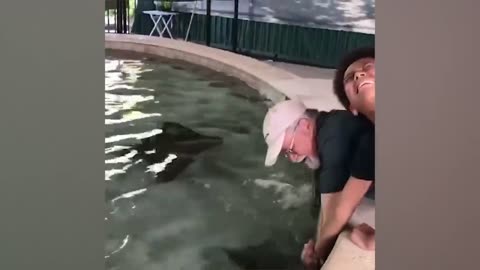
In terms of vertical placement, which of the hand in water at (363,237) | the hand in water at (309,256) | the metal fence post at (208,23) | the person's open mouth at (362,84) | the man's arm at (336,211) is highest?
the metal fence post at (208,23)

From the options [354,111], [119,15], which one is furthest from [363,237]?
[119,15]

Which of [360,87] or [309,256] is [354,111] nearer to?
[360,87]

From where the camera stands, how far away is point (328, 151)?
1850 millimetres

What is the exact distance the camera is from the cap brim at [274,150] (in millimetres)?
1832

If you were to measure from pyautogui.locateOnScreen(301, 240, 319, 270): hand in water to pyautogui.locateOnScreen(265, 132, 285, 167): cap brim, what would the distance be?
242mm

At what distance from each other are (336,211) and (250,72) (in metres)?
0.46

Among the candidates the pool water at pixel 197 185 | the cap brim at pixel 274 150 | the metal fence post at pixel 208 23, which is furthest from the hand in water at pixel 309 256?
the metal fence post at pixel 208 23

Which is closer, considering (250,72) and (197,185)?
(197,185)

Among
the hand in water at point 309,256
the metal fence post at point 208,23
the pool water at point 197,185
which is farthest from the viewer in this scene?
the metal fence post at point 208,23

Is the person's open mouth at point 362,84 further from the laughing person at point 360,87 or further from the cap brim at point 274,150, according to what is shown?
the cap brim at point 274,150

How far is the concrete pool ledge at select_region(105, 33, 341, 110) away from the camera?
1855 mm

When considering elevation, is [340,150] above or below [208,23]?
below
